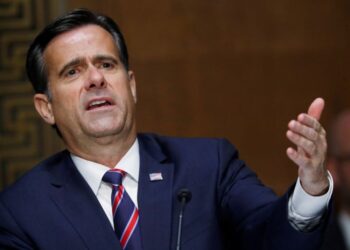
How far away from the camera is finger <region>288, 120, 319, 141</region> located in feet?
6.66

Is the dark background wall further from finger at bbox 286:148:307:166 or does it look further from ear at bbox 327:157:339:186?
finger at bbox 286:148:307:166

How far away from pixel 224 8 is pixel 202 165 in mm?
1738

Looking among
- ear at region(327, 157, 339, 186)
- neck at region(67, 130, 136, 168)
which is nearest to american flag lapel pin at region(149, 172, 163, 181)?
neck at region(67, 130, 136, 168)

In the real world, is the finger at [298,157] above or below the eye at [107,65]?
below

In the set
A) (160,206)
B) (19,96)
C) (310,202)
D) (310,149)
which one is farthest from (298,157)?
(19,96)

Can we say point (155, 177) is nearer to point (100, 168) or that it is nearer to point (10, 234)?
point (100, 168)

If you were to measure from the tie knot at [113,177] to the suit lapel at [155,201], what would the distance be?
64mm

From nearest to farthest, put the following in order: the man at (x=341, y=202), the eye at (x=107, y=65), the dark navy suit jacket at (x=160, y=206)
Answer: the man at (x=341, y=202)
the dark navy suit jacket at (x=160, y=206)
the eye at (x=107, y=65)

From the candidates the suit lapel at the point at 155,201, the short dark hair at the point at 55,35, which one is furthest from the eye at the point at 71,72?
the suit lapel at the point at 155,201

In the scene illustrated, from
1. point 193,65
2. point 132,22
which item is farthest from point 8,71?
point 193,65

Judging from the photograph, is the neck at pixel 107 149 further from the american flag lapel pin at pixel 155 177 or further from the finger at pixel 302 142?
the finger at pixel 302 142

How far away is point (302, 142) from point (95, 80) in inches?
33.6

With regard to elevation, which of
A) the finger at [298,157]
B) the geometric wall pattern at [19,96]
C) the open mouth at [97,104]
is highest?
the finger at [298,157]

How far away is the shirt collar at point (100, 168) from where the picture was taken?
8.84 ft
